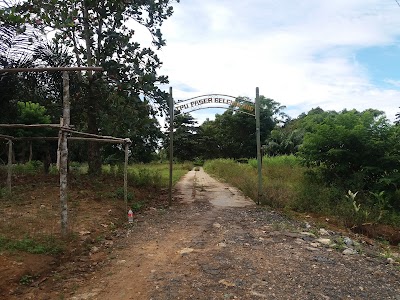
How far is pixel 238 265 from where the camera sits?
502 cm

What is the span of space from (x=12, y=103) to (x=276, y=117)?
36.6 meters

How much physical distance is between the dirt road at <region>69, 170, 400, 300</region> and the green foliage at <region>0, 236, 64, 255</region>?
0.84 meters

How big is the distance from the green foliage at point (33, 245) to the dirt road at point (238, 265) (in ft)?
2.75

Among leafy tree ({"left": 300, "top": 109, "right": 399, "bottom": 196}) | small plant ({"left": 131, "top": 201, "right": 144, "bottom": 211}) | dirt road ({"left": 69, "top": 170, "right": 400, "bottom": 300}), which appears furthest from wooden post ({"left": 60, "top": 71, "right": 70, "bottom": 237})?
leafy tree ({"left": 300, "top": 109, "right": 399, "bottom": 196})

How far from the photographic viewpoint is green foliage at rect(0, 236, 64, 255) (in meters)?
5.15

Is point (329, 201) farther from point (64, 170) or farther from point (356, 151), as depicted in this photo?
point (64, 170)

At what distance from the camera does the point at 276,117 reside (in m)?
45.4

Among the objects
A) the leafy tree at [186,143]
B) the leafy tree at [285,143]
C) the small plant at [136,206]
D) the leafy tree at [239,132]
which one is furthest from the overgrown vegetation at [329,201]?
the leafy tree at [186,143]

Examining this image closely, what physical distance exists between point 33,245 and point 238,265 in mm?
3023

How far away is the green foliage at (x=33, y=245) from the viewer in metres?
5.15

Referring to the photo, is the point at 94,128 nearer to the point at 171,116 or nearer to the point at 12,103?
the point at 12,103

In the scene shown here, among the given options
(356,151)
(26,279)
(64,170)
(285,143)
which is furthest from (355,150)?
Result: (285,143)

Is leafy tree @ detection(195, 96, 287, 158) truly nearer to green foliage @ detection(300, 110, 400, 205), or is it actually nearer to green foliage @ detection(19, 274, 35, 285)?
green foliage @ detection(300, 110, 400, 205)

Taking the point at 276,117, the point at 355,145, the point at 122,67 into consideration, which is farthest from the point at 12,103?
the point at 276,117
